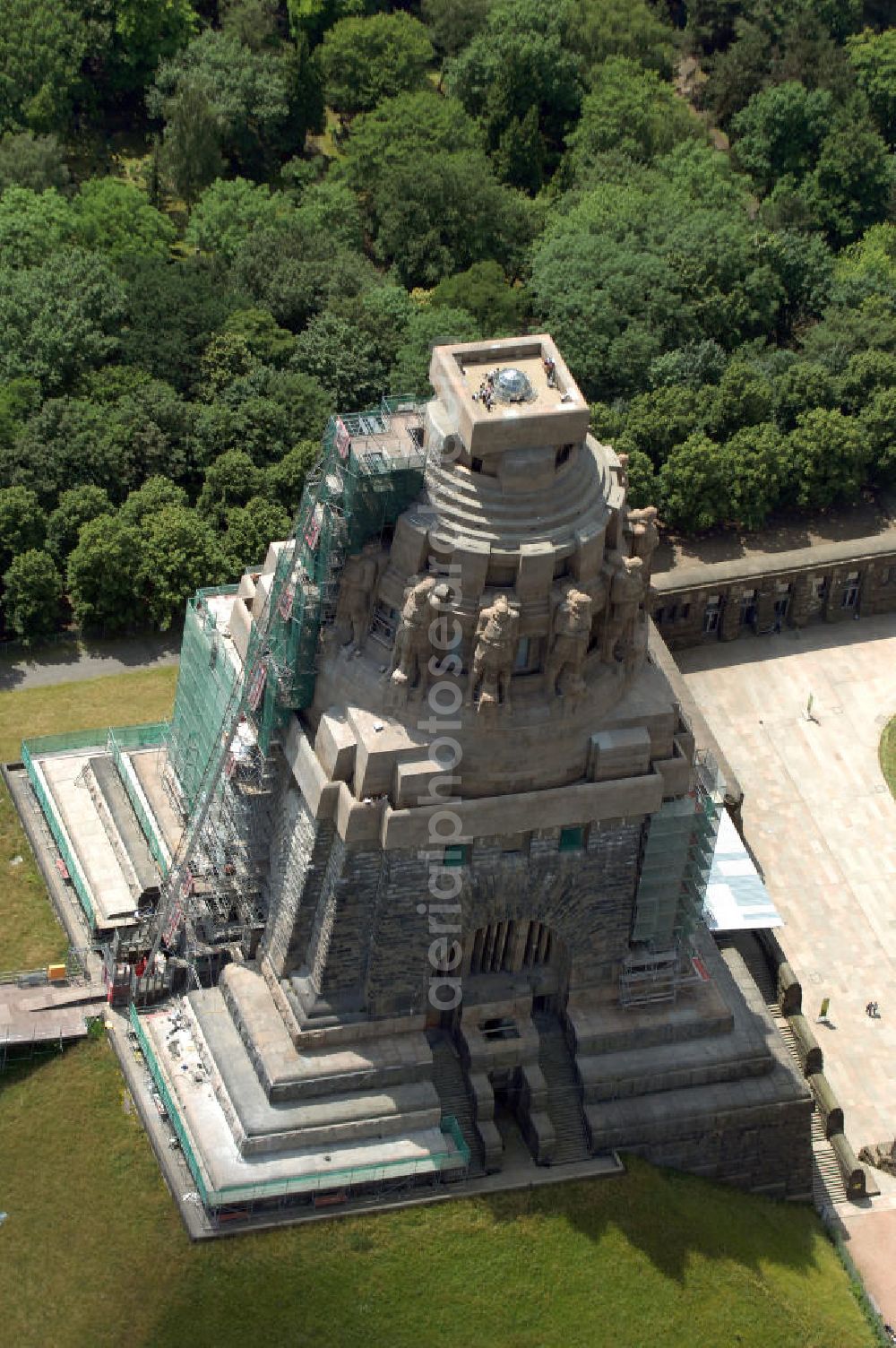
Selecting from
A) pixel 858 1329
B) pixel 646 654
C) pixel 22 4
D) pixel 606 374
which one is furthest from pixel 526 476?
pixel 22 4

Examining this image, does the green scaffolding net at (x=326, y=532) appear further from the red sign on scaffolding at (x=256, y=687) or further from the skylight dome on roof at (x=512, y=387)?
the skylight dome on roof at (x=512, y=387)

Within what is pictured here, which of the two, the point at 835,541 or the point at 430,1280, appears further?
the point at 835,541

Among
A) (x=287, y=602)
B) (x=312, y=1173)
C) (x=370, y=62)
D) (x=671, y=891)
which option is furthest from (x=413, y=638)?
(x=370, y=62)

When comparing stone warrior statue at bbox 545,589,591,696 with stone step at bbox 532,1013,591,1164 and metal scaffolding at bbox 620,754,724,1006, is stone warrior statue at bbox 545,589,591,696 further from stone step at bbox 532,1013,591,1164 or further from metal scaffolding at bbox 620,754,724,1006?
stone step at bbox 532,1013,591,1164

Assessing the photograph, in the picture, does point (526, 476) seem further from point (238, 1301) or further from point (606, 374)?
point (606, 374)

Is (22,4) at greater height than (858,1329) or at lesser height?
greater

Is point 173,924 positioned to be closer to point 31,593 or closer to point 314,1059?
point 314,1059
